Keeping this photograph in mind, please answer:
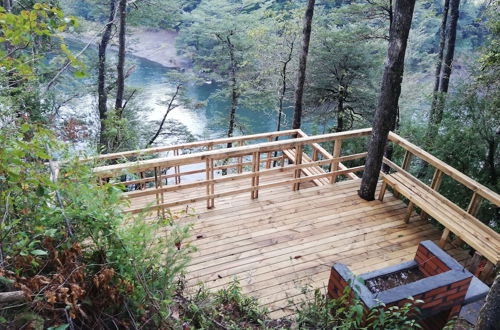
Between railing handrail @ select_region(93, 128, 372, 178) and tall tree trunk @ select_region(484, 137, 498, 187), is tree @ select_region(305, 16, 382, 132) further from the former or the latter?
railing handrail @ select_region(93, 128, 372, 178)

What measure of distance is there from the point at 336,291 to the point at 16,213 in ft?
8.06

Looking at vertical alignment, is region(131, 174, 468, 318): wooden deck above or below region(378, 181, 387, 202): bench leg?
below

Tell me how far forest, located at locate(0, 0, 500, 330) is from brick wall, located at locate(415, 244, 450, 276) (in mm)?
814

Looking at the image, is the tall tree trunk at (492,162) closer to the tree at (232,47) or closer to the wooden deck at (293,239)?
the wooden deck at (293,239)

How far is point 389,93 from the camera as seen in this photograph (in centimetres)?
465

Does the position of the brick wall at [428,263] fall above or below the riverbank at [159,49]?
above

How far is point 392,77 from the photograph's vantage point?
4574 millimetres

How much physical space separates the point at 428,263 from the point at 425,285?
49 centimetres

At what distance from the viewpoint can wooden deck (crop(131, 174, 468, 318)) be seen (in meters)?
3.69

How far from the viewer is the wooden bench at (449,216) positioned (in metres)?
3.73

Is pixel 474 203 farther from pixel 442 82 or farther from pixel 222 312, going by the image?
pixel 442 82

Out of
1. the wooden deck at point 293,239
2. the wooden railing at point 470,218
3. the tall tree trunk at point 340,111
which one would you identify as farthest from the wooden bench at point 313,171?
the tall tree trunk at point 340,111

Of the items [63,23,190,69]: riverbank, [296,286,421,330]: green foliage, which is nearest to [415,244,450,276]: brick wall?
[296,286,421,330]: green foliage

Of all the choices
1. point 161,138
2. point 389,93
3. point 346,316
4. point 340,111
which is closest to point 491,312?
point 346,316
